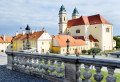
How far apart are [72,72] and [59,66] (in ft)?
1.85

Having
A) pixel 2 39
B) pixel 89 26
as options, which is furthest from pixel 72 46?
pixel 2 39

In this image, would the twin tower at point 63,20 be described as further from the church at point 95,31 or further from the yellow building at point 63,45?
the yellow building at point 63,45

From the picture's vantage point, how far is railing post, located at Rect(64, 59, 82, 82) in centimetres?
365

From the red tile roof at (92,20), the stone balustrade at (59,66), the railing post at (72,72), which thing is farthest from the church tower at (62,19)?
the railing post at (72,72)

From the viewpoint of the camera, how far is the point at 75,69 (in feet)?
12.0

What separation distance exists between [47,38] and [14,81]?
127ft

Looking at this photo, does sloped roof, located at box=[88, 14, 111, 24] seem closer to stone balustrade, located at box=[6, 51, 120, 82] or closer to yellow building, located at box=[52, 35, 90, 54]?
yellow building, located at box=[52, 35, 90, 54]

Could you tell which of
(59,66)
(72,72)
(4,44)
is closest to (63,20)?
(4,44)

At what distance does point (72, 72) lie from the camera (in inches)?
146

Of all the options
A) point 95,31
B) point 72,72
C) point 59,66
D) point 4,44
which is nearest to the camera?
point 72,72

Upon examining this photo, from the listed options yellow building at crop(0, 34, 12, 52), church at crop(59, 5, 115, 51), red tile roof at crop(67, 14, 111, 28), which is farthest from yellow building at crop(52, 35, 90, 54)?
yellow building at crop(0, 34, 12, 52)

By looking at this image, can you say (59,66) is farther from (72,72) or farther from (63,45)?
(63,45)

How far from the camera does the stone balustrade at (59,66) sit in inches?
124

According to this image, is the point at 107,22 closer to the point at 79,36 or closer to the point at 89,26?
the point at 89,26
